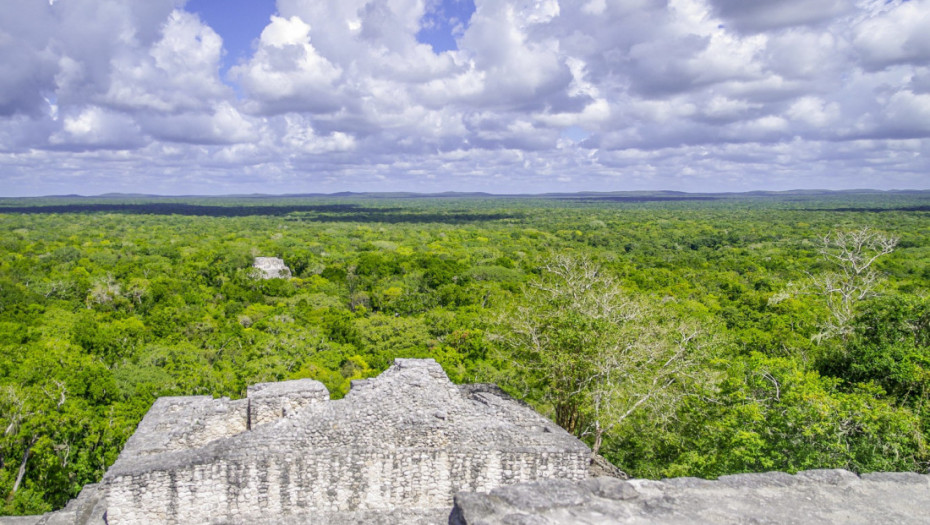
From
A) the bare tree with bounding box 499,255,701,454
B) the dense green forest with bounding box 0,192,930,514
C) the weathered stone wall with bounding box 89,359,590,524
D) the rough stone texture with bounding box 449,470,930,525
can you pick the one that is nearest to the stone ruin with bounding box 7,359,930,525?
the weathered stone wall with bounding box 89,359,590,524

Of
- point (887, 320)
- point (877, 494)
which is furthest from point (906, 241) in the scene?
point (877, 494)

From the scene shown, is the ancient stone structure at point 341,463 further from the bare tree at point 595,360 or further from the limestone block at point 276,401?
the bare tree at point 595,360

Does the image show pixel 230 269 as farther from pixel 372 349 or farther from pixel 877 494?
pixel 877 494

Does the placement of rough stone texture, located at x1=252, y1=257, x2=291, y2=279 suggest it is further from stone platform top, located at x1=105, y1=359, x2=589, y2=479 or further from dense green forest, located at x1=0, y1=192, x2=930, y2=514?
stone platform top, located at x1=105, y1=359, x2=589, y2=479

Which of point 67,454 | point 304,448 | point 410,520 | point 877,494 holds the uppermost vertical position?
point 877,494

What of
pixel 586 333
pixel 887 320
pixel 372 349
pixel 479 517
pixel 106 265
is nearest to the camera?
pixel 479 517

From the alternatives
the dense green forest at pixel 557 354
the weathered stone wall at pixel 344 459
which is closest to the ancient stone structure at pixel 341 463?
the weathered stone wall at pixel 344 459
